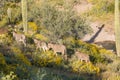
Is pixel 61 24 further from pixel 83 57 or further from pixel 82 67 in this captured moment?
pixel 82 67

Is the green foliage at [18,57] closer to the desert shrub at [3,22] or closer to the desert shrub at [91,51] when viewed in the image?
the desert shrub at [91,51]

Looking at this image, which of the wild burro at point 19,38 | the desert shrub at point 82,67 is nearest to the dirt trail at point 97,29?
the wild burro at point 19,38

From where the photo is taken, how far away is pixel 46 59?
15.1 metres

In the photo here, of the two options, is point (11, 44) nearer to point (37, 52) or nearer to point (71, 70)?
point (37, 52)

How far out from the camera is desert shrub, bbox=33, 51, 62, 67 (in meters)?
14.9

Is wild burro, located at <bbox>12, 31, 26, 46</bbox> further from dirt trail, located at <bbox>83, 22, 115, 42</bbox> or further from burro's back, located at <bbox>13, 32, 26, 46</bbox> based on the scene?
dirt trail, located at <bbox>83, 22, 115, 42</bbox>

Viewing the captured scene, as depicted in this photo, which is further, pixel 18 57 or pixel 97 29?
pixel 97 29

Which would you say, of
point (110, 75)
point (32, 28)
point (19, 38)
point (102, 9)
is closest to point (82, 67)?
point (110, 75)

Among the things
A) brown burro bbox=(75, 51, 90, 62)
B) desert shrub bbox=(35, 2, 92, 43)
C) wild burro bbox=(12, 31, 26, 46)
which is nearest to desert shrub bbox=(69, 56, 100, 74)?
brown burro bbox=(75, 51, 90, 62)

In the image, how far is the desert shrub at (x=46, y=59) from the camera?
14867mm

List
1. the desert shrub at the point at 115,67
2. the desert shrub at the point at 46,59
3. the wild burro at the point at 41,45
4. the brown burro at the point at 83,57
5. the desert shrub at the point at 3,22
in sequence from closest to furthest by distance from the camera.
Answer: the desert shrub at the point at 46,59, the desert shrub at the point at 115,67, the brown burro at the point at 83,57, the wild burro at the point at 41,45, the desert shrub at the point at 3,22

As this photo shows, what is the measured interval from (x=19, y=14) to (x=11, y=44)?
27.4 feet

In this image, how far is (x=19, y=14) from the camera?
24516 mm

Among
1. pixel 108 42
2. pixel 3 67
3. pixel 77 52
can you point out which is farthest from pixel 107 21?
pixel 3 67
